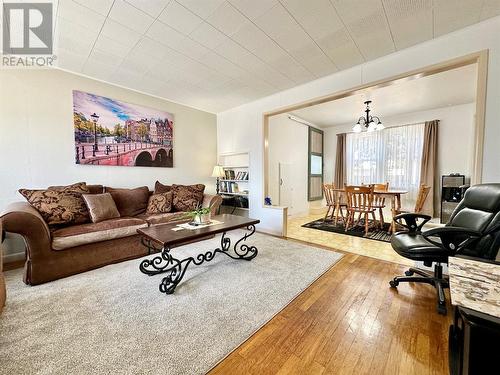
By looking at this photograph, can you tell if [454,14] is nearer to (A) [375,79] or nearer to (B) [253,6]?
(A) [375,79]

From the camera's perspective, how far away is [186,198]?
361cm

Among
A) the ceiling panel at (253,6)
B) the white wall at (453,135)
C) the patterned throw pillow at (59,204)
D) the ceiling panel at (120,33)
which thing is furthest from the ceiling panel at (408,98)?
the patterned throw pillow at (59,204)

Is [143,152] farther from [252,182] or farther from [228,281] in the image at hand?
[228,281]

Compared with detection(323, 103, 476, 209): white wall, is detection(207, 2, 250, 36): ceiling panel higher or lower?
higher

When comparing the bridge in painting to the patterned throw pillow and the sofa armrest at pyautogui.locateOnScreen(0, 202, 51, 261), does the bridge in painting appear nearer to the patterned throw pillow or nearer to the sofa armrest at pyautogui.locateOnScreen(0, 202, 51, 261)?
the patterned throw pillow

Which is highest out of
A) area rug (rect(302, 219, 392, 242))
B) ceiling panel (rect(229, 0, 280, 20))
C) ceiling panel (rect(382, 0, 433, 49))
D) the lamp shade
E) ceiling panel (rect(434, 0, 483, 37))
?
ceiling panel (rect(382, 0, 433, 49))

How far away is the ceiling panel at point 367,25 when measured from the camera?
1.84 m

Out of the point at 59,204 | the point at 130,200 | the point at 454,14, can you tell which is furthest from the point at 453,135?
the point at 59,204

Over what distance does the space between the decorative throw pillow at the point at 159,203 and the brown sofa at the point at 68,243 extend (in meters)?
0.42

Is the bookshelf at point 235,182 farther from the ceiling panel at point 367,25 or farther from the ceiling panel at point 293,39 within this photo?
the ceiling panel at point 367,25

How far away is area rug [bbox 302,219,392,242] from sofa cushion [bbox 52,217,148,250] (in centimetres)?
330

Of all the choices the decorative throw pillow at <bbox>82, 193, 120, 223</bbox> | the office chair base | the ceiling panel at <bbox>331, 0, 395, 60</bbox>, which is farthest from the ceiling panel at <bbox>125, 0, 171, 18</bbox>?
the office chair base

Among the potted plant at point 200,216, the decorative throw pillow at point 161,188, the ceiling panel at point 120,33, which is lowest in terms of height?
the potted plant at point 200,216

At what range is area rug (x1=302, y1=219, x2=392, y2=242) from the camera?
369 cm
